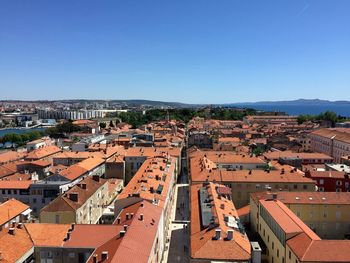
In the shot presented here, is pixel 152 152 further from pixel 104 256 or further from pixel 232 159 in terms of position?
pixel 104 256

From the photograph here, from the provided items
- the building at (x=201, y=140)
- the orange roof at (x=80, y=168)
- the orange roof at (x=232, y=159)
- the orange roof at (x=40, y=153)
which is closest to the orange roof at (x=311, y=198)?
the orange roof at (x=232, y=159)

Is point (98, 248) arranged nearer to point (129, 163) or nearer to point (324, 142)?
point (129, 163)

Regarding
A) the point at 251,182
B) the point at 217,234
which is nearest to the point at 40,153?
the point at 251,182

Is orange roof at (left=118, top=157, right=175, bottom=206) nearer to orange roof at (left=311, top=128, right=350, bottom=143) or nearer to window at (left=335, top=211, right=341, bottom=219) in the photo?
window at (left=335, top=211, right=341, bottom=219)

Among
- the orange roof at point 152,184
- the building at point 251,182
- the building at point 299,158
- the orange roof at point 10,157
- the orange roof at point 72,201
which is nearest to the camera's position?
the orange roof at point 72,201

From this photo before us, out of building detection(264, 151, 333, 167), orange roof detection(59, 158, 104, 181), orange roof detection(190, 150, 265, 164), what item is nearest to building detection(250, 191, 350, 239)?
orange roof detection(190, 150, 265, 164)

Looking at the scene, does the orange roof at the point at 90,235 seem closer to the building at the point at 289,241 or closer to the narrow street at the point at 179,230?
the narrow street at the point at 179,230

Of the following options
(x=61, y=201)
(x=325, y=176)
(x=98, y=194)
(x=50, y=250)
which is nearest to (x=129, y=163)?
(x=98, y=194)
